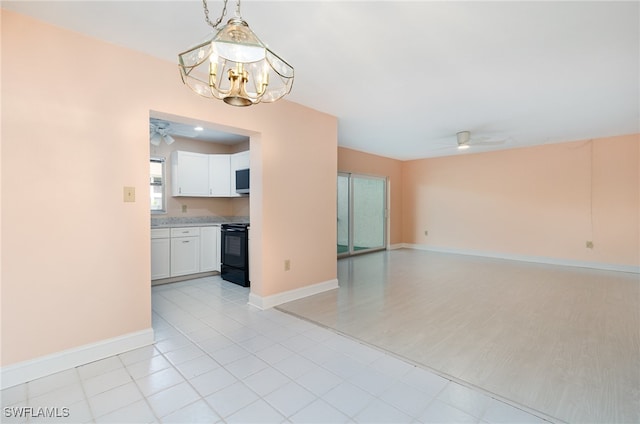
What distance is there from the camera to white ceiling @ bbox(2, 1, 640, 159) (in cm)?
181

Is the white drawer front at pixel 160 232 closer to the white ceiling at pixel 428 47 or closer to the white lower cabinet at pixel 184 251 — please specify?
the white lower cabinet at pixel 184 251

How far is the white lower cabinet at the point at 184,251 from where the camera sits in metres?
4.07

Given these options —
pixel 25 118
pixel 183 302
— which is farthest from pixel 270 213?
pixel 25 118

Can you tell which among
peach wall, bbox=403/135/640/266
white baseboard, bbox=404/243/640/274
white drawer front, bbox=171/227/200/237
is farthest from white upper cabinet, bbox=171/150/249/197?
white baseboard, bbox=404/243/640/274

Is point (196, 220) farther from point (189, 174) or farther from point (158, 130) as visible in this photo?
point (158, 130)

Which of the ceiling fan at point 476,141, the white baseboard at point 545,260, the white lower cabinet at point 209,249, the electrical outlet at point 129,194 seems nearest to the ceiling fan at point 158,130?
the white lower cabinet at point 209,249

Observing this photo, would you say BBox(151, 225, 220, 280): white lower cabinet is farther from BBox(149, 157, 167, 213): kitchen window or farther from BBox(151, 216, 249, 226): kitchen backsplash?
BBox(149, 157, 167, 213): kitchen window

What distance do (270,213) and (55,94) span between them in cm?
198

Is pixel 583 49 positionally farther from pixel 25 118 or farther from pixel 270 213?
pixel 25 118

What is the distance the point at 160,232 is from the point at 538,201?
6803mm

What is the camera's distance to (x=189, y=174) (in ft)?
15.6

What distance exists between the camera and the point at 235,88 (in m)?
1.55

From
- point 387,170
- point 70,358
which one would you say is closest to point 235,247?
point 70,358

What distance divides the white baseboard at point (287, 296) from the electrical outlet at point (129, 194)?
5.37 feet
